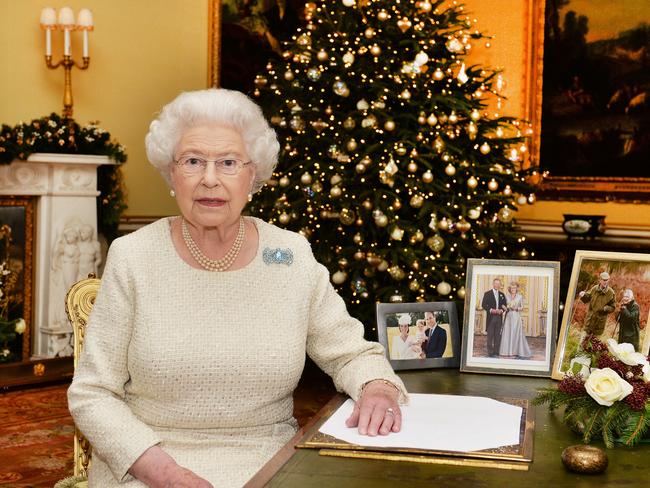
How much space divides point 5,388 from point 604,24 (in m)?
5.87

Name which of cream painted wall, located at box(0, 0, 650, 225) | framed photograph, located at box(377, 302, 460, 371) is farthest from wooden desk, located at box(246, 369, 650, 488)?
cream painted wall, located at box(0, 0, 650, 225)

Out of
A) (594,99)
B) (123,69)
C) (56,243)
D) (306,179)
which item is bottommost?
(56,243)

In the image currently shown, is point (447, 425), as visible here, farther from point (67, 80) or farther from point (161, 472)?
point (67, 80)

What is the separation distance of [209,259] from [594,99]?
6.43m

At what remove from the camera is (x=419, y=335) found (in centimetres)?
270

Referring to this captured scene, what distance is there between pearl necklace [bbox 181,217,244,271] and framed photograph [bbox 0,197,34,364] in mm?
5135

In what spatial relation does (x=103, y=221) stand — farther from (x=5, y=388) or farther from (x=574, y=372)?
(x=574, y=372)

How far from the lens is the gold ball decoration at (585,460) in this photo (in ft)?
5.83

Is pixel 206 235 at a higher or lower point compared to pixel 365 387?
higher

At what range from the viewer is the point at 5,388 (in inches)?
256

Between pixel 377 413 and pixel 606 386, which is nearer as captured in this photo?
pixel 606 386

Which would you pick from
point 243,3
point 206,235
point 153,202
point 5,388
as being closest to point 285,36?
point 243,3

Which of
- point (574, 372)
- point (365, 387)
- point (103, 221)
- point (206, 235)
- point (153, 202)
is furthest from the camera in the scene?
point (153, 202)

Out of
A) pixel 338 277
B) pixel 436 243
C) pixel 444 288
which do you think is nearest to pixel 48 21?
pixel 338 277
